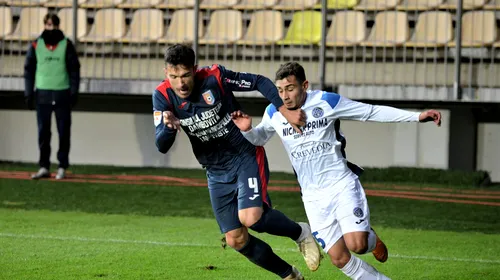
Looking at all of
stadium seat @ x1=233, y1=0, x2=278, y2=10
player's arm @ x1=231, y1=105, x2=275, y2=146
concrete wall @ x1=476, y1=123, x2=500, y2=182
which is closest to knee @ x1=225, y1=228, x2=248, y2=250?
player's arm @ x1=231, y1=105, x2=275, y2=146

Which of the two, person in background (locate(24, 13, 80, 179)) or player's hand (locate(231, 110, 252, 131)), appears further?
person in background (locate(24, 13, 80, 179))

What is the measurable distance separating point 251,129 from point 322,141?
0.49 m

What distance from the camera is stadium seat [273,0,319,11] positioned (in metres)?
16.6

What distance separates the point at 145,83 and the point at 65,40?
2.16 metres

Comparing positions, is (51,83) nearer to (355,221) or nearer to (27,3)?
(27,3)

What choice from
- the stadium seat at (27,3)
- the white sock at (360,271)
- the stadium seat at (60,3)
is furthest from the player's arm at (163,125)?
the stadium seat at (27,3)

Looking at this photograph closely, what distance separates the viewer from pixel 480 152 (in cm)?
1594

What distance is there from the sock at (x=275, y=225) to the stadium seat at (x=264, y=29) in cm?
906

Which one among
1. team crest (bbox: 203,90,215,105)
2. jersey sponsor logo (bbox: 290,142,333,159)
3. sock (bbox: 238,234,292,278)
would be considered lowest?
sock (bbox: 238,234,292,278)

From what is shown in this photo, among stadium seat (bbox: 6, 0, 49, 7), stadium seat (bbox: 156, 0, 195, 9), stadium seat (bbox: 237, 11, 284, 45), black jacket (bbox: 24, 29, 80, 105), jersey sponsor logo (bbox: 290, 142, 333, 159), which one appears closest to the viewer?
jersey sponsor logo (bbox: 290, 142, 333, 159)

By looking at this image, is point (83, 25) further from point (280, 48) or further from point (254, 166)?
point (254, 166)

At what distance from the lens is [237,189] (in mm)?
7746

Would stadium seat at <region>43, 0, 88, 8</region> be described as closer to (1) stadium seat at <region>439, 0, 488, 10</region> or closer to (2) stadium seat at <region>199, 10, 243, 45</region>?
(2) stadium seat at <region>199, 10, 243, 45</region>

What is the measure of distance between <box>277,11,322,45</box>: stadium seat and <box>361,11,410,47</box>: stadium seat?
0.82 m
